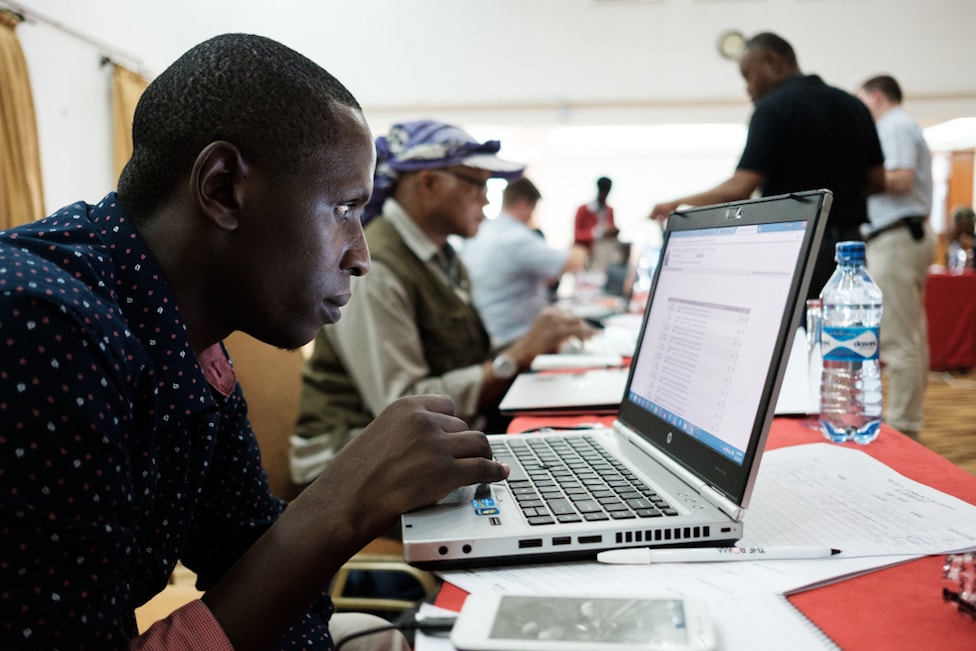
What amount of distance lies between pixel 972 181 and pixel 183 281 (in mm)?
9924

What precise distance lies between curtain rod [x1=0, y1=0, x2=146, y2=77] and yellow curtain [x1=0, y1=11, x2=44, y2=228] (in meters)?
0.08

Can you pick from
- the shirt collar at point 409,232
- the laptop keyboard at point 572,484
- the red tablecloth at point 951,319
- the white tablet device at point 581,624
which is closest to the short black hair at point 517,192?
the shirt collar at point 409,232

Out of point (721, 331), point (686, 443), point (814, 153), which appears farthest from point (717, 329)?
point (814, 153)

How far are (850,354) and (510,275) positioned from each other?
6.78 feet

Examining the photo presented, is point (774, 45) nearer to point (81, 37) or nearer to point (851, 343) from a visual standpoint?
point (851, 343)

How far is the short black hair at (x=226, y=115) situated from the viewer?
2.16 feet

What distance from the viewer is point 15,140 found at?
3.63 metres

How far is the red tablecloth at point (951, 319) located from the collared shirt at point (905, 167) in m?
2.27

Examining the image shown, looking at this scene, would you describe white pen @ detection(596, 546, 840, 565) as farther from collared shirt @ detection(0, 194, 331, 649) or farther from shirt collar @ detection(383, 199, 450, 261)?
shirt collar @ detection(383, 199, 450, 261)

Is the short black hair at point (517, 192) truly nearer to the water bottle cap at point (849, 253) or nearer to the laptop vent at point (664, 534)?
the water bottle cap at point (849, 253)

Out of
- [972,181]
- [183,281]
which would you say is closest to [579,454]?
[183,281]

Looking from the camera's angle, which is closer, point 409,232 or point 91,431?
point 91,431

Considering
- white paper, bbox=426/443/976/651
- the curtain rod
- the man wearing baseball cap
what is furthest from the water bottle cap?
the curtain rod

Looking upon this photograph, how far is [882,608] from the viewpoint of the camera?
0.54m
